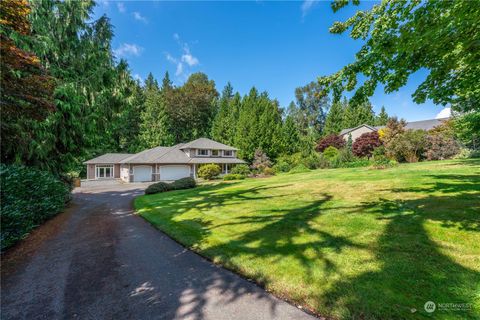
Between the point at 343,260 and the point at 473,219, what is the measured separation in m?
3.85

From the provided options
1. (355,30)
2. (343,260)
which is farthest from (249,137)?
(343,260)

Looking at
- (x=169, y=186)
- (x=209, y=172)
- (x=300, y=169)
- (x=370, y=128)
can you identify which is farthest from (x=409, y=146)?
(x=169, y=186)

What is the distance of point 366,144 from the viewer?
106 feet

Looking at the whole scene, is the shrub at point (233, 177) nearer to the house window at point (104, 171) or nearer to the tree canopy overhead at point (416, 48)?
the tree canopy overhead at point (416, 48)

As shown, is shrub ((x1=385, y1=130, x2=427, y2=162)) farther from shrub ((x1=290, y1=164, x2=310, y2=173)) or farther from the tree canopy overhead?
the tree canopy overhead

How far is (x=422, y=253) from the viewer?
4.01 meters

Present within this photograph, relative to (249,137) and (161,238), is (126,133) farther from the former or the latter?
(161,238)

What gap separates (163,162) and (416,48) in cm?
2862

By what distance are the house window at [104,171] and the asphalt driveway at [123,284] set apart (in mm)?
32184

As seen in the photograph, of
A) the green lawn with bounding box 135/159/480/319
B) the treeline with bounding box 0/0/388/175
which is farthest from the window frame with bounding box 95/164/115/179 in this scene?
the green lawn with bounding box 135/159/480/319

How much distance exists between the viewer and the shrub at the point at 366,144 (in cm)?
3180

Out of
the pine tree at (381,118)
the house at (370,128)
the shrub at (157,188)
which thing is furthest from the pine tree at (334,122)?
the shrub at (157,188)

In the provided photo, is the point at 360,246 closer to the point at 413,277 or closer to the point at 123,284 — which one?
the point at 413,277

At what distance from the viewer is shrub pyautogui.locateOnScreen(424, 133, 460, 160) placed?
22219 mm
